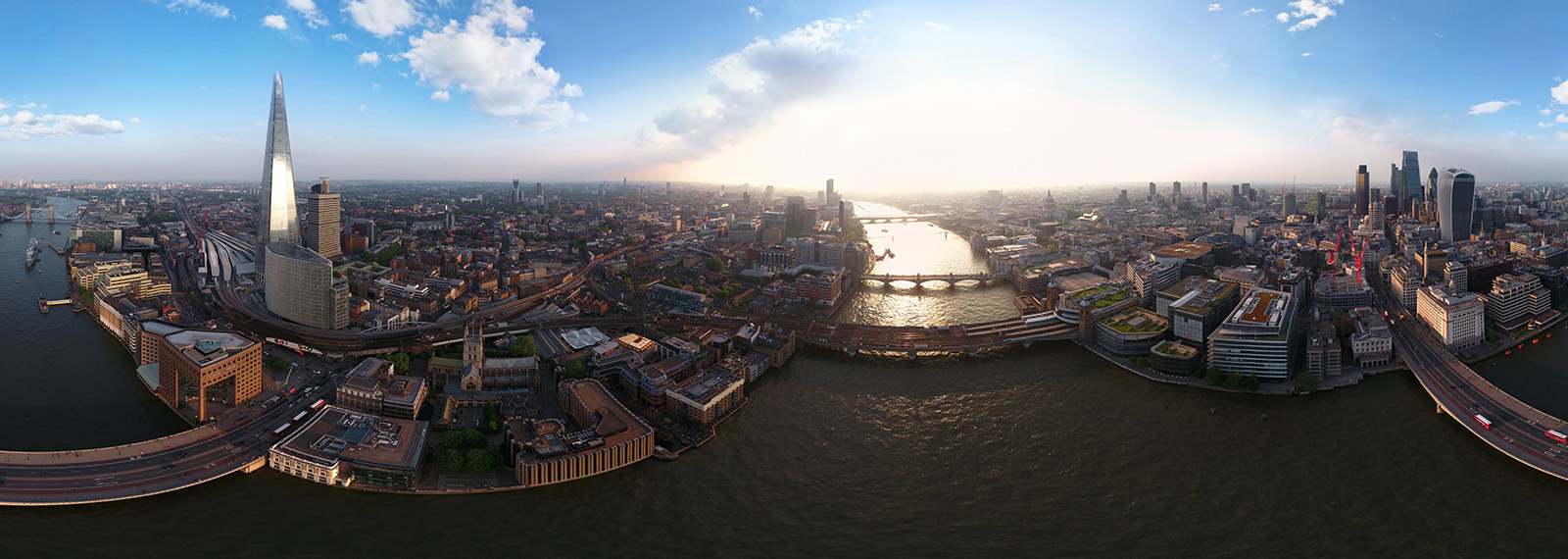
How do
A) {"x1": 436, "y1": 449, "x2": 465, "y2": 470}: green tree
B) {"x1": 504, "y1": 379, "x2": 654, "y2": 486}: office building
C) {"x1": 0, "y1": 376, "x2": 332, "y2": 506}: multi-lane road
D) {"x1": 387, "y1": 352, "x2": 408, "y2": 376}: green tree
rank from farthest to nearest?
{"x1": 387, "y1": 352, "x2": 408, "y2": 376}: green tree
{"x1": 436, "y1": 449, "x2": 465, "y2": 470}: green tree
{"x1": 504, "y1": 379, "x2": 654, "y2": 486}: office building
{"x1": 0, "y1": 376, "x2": 332, "y2": 506}: multi-lane road

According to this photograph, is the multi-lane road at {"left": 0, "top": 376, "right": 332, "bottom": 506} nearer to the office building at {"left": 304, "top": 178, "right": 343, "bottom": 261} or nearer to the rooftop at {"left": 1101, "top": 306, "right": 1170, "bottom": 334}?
the rooftop at {"left": 1101, "top": 306, "right": 1170, "bottom": 334}

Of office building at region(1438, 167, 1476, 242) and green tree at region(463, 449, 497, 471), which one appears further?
office building at region(1438, 167, 1476, 242)

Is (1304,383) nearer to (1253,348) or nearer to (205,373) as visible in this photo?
(1253,348)

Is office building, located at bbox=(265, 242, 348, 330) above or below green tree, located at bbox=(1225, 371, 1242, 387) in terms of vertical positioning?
above

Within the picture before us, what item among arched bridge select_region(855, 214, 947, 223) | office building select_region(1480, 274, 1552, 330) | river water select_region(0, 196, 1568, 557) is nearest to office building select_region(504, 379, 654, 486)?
river water select_region(0, 196, 1568, 557)

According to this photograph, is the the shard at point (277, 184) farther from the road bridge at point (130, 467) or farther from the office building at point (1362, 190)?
the office building at point (1362, 190)

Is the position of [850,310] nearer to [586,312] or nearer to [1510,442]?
[586,312]

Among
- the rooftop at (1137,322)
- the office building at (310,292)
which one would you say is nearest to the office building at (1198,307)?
the rooftop at (1137,322)
